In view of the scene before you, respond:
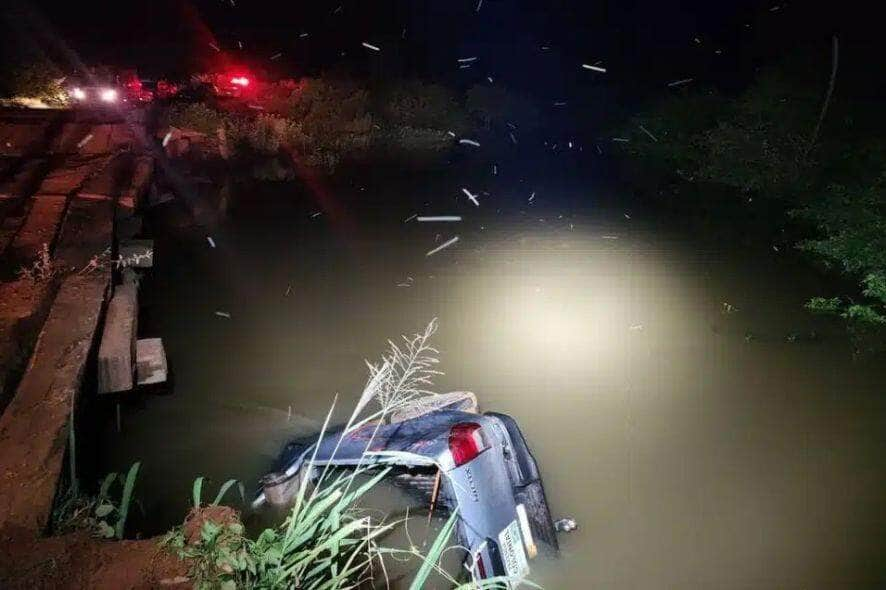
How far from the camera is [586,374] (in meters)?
6.56

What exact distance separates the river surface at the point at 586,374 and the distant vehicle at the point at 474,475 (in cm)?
79

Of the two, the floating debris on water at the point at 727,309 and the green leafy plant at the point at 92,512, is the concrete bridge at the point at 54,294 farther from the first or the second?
the floating debris on water at the point at 727,309

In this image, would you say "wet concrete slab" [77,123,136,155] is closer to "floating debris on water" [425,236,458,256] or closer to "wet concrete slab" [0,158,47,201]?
"wet concrete slab" [0,158,47,201]

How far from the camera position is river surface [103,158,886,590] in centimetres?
452

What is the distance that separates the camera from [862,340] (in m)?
7.32

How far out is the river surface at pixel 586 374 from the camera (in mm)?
4520

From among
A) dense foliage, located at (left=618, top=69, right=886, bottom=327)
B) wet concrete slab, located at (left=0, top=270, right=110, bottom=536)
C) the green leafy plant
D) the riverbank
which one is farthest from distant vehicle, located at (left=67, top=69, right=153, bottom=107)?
dense foliage, located at (left=618, top=69, right=886, bottom=327)

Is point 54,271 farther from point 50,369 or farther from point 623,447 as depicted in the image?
point 623,447

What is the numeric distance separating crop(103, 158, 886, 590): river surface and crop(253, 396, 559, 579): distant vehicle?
0.79 metres

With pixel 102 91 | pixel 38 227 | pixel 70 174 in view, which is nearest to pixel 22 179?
pixel 70 174

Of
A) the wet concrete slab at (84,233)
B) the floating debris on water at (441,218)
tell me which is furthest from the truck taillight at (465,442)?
the floating debris on water at (441,218)

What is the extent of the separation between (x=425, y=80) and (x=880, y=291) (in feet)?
70.2

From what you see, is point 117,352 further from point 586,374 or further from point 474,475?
point 586,374

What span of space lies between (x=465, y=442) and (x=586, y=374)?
3674 millimetres
